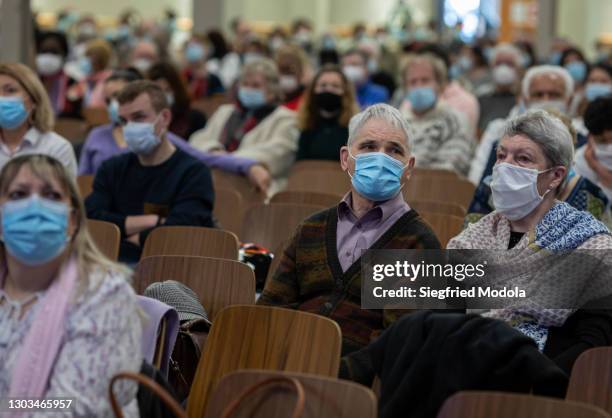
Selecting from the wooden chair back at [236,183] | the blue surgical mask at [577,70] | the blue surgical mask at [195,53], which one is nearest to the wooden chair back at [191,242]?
the wooden chair back at [236,183]

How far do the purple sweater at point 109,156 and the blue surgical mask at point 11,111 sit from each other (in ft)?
3.54

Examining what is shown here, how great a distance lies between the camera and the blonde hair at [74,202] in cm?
284

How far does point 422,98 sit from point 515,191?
12.5ft

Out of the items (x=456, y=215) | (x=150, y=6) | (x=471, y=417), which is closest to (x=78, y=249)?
(x=471, y=417)

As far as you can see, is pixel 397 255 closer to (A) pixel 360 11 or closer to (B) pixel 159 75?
(B) pixel 159 75

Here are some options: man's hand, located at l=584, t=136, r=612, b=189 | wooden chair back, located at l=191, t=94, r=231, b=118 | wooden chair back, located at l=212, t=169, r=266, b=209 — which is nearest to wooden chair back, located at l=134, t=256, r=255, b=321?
man's hand, located at l=584, t=136, r=612, b=189

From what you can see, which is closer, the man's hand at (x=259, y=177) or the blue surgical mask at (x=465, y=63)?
the man's hand at (x=259, y=177)

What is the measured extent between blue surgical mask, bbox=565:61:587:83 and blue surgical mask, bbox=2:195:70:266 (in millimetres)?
8772

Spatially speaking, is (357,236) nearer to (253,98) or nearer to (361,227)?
(361,227)

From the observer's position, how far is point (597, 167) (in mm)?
5070

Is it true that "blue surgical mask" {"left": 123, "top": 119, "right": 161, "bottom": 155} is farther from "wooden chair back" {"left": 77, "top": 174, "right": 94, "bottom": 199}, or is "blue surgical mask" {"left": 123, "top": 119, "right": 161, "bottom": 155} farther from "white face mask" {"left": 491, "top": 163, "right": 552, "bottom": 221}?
"white face mask" {"left": 491, "top": 163, "right": 552, "bottom": 221}

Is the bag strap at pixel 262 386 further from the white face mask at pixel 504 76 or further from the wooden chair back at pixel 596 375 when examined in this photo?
the white face mask at pixel 504 76

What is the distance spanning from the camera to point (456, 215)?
514cm

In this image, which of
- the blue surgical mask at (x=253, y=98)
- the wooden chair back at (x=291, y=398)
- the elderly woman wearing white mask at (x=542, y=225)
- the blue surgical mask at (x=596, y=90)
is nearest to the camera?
the wooden chair back at (x=291, y=398)
